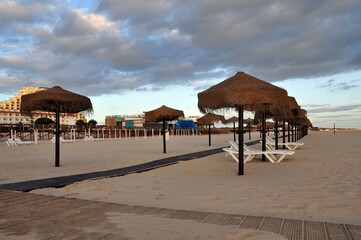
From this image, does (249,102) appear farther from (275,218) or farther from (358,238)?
(358,238)

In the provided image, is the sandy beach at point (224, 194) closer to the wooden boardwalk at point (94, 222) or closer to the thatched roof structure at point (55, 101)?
the wooden boardwalk at point (94, 222)

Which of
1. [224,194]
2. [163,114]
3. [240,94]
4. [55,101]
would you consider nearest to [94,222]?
[224,194]

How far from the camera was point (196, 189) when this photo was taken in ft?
17.5

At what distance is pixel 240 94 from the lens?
6574 millimetres

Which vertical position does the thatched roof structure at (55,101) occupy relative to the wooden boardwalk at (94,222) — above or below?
above

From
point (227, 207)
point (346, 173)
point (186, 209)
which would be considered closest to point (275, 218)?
point (227, 207)

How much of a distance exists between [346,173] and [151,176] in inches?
165

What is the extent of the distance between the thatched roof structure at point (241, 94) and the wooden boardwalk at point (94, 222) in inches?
132

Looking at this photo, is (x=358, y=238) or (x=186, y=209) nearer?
(x=358, y=238)

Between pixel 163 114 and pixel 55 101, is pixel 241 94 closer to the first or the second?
pixel 55 101

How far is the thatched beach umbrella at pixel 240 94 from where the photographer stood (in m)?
6.57

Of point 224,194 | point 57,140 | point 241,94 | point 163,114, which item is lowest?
point 224,194

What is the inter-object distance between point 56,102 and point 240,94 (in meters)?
5.26

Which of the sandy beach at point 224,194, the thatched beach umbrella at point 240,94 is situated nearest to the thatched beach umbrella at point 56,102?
the sandy beach at point 224,194
